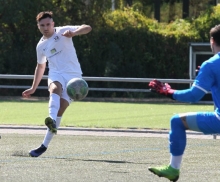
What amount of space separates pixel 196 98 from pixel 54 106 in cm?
375

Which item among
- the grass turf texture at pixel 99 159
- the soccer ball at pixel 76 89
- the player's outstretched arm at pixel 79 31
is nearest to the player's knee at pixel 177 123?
the grass turf texture at pixel 99 159

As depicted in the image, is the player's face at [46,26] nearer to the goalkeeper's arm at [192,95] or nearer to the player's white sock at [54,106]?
the player's white sock at [54,106]

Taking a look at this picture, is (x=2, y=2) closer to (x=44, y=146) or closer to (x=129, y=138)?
(x=129, y=138)

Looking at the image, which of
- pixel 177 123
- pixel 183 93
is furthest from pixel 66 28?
pixel 183 93

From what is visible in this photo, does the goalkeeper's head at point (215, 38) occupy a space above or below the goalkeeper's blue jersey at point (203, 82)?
above

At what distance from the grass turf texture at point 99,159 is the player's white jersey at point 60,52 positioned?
4.18ft

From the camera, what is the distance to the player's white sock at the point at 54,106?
1046 cm

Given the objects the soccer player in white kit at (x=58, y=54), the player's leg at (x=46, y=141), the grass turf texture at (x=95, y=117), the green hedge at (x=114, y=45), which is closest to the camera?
the player's leg at (x=46, y=141)

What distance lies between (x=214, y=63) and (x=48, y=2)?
28.8m

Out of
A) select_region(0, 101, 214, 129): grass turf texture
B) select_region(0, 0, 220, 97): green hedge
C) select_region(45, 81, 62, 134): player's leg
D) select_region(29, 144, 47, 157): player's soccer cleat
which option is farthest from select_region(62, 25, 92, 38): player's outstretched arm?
select_region(0, 0, 220, 97): green hedge

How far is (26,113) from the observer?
2052 cm

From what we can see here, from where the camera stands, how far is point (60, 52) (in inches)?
434

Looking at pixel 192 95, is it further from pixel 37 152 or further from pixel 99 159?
pixel 37 152

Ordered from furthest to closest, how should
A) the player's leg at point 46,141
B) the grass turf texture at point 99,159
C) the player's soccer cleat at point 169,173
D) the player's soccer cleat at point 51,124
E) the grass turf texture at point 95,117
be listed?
1. the grass turf texture at point 95,117
2. the player's leg at point 46,141
3. the player's soccer cleat at point 51,124
4. the grass turf texture at point 99,159
5. the player's soccer cleat at point 169,173
